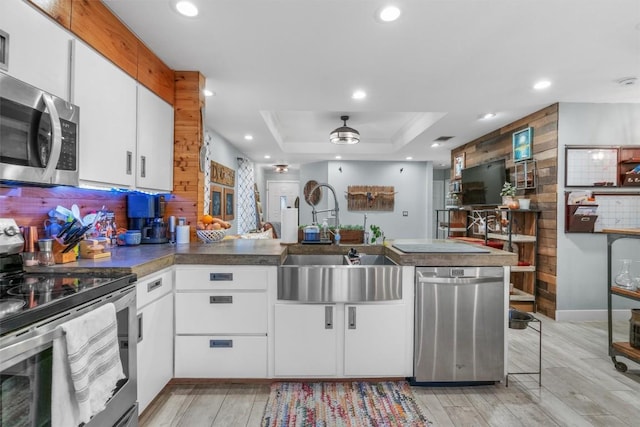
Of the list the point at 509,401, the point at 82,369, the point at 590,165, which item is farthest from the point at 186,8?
the point at 590,165

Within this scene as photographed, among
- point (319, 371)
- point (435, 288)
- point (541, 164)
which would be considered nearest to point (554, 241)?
point (541, 164)

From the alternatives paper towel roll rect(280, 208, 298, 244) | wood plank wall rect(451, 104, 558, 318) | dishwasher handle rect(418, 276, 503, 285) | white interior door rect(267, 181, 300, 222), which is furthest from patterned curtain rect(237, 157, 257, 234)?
dishwasher handle rect(418, 276, 503, 285)

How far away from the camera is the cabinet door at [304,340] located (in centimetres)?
209

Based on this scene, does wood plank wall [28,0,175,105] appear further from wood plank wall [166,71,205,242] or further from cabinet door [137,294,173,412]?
cabinet door [137,294,173,412]

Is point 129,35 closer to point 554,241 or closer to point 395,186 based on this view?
point 554,241

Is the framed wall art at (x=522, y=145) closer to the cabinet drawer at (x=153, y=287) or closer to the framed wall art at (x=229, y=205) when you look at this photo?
the cabinet drawer at (x=153, y=287)

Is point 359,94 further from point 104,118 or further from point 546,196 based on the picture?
point 546,196

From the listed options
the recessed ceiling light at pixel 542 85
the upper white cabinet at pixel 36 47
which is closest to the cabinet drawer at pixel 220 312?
the upper white cabinet at pixel 36 47

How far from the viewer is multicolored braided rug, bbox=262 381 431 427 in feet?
5.91

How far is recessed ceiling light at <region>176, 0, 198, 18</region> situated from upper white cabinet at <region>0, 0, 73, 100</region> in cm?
64

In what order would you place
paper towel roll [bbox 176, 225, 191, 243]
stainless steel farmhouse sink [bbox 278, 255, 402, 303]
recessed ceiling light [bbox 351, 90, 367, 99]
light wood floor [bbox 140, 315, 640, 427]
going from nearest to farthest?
1. light wood floor [bbox 140, 315, 640, 427]
2. stainless steel farmhouse sink [bbox 278, 255, 402, 303]
3. paper towel roll [bbox 176, 225, 191, 243]
4. recessed ceiling light [bbox 351, 90, 367, 99]

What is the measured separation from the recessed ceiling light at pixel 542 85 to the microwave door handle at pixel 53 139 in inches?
148

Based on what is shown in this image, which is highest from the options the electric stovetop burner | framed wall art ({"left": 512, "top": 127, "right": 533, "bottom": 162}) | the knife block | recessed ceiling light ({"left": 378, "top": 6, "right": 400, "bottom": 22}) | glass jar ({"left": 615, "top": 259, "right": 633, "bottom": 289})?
recessed ceiling light ({"left": 378, "top": 6, "right": 400, "bottom": 22})

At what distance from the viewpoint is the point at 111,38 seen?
198 centimetres
